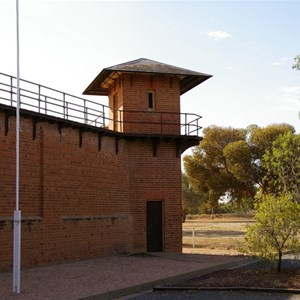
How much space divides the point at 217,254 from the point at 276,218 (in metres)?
7.88

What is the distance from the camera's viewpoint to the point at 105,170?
2217 centimetres

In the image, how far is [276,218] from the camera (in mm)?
15578

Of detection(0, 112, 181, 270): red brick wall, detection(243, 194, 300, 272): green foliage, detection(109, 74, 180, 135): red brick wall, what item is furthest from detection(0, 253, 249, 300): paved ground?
detection(109, 74, 180, 135): red brick wall

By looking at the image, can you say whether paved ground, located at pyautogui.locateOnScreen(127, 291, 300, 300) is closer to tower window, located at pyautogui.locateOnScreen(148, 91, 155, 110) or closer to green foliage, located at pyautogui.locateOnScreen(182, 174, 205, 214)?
tower window, located at pyautogui.locateOnScreen(148, 91, 155, 110)

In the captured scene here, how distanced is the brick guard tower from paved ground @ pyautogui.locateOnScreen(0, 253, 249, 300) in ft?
3.90

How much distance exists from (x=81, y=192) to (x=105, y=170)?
6.32 feet

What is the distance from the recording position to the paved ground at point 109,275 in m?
12.5

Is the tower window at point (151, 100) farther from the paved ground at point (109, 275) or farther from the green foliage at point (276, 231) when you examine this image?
the green foliage at point (276, 231)

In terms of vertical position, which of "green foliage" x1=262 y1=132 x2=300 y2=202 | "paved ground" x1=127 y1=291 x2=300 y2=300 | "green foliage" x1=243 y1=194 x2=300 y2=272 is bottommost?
"paved ground" x1=127 y1=291 x2=300 y2=300

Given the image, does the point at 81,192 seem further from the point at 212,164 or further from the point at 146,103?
the point at 212,164

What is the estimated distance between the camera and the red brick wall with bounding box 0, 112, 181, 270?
17605mm

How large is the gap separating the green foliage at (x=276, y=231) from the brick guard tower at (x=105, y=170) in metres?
7.04

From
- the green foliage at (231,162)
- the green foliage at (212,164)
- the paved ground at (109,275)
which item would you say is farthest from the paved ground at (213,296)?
the green foliage at (212,164)

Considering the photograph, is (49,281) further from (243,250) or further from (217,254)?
(217,254)
